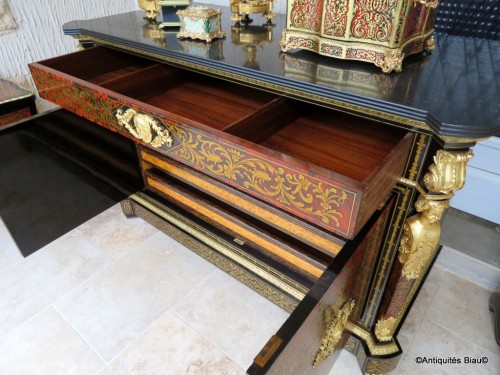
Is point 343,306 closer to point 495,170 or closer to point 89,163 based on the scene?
point 495,170

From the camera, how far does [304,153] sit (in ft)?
2.75

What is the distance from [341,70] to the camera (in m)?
0.79

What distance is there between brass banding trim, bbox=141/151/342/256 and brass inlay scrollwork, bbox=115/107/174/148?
30cm

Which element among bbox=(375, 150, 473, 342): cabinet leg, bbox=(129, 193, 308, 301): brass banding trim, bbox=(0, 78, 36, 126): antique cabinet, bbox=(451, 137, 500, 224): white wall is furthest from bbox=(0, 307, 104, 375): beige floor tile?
bbox=(451, 137, 500, 224): white wall

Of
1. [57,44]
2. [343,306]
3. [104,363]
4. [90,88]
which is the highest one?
[90,88]

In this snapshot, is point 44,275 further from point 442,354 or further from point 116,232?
point 442,354

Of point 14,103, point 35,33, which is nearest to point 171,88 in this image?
point 14,103

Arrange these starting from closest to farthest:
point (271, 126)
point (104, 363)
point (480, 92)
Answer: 1. point (480, 92)
2. point (271, 126)
3. point (104, 363)

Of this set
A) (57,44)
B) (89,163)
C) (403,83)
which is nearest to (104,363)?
(89,163)

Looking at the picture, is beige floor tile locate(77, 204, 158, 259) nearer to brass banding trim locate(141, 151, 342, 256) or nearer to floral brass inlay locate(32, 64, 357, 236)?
brass banding trim locate(141, 151, 342, 256)

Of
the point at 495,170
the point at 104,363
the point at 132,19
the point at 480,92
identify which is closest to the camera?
the point at 480,92

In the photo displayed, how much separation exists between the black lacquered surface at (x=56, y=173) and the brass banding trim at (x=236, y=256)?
0.59 ft

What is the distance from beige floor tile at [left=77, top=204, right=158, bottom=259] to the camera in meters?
1.46

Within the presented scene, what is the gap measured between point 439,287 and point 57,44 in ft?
6.97
